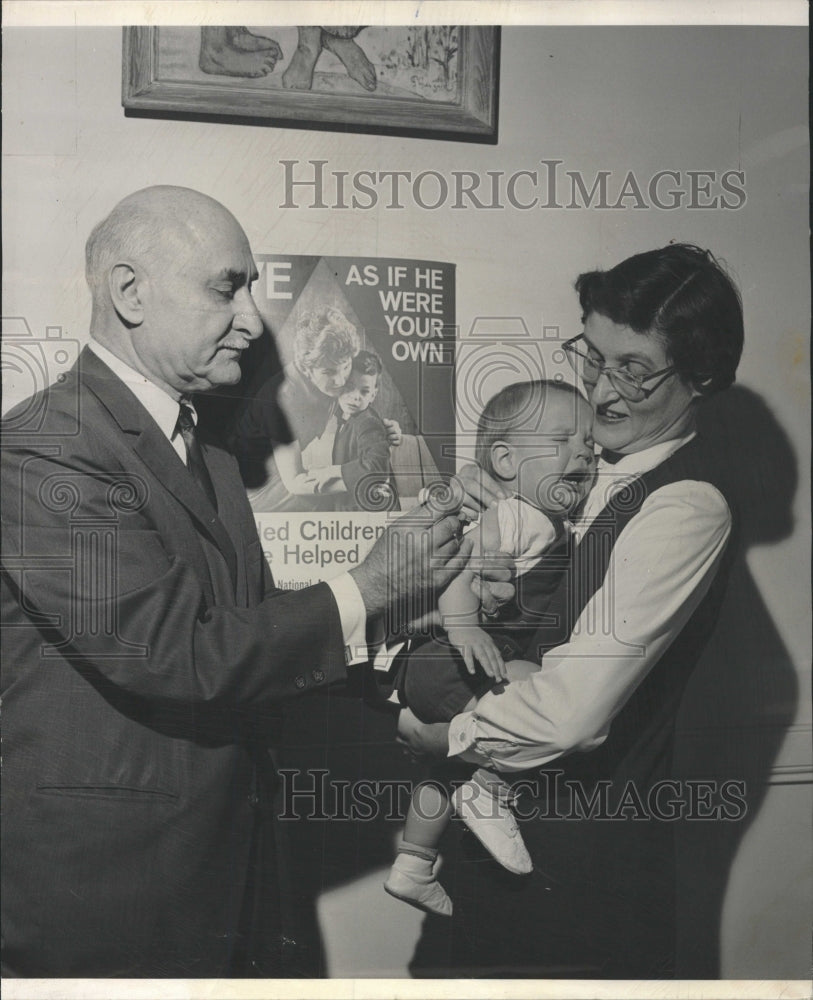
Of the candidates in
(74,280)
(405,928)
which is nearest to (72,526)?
(74,280)

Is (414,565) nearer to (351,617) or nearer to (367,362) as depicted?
(351,617)

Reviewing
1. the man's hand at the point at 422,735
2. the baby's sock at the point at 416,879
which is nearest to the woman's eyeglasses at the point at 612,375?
the man's hand at the point at 422,735

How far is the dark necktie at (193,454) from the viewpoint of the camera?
8.82ft

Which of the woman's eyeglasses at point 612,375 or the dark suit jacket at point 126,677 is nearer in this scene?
the dark suit jacket at point 126,677

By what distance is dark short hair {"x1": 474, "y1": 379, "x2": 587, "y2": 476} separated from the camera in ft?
8.91

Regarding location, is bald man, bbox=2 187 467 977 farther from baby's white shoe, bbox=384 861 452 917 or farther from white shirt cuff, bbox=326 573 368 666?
baby's white shoe, bbox=384 861 452 917

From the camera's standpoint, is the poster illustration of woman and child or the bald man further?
the poster illustration of woman and child

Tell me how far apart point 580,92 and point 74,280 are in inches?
55.7

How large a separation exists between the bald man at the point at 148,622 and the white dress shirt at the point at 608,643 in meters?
0.37

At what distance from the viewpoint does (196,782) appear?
8.64ft

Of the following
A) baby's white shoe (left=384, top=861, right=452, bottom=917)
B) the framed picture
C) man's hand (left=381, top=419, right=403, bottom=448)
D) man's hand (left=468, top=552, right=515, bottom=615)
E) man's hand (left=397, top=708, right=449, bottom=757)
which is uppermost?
the framed picture

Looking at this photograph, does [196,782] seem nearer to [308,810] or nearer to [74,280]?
[308,810]

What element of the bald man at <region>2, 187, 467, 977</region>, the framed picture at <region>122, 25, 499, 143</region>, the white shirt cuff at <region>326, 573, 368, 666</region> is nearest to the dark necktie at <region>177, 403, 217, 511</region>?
the bald man at <region>2, 187, 467, 977</region>

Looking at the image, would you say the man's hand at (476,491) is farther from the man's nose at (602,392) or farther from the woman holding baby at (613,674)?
the man's nose at (602,392)
